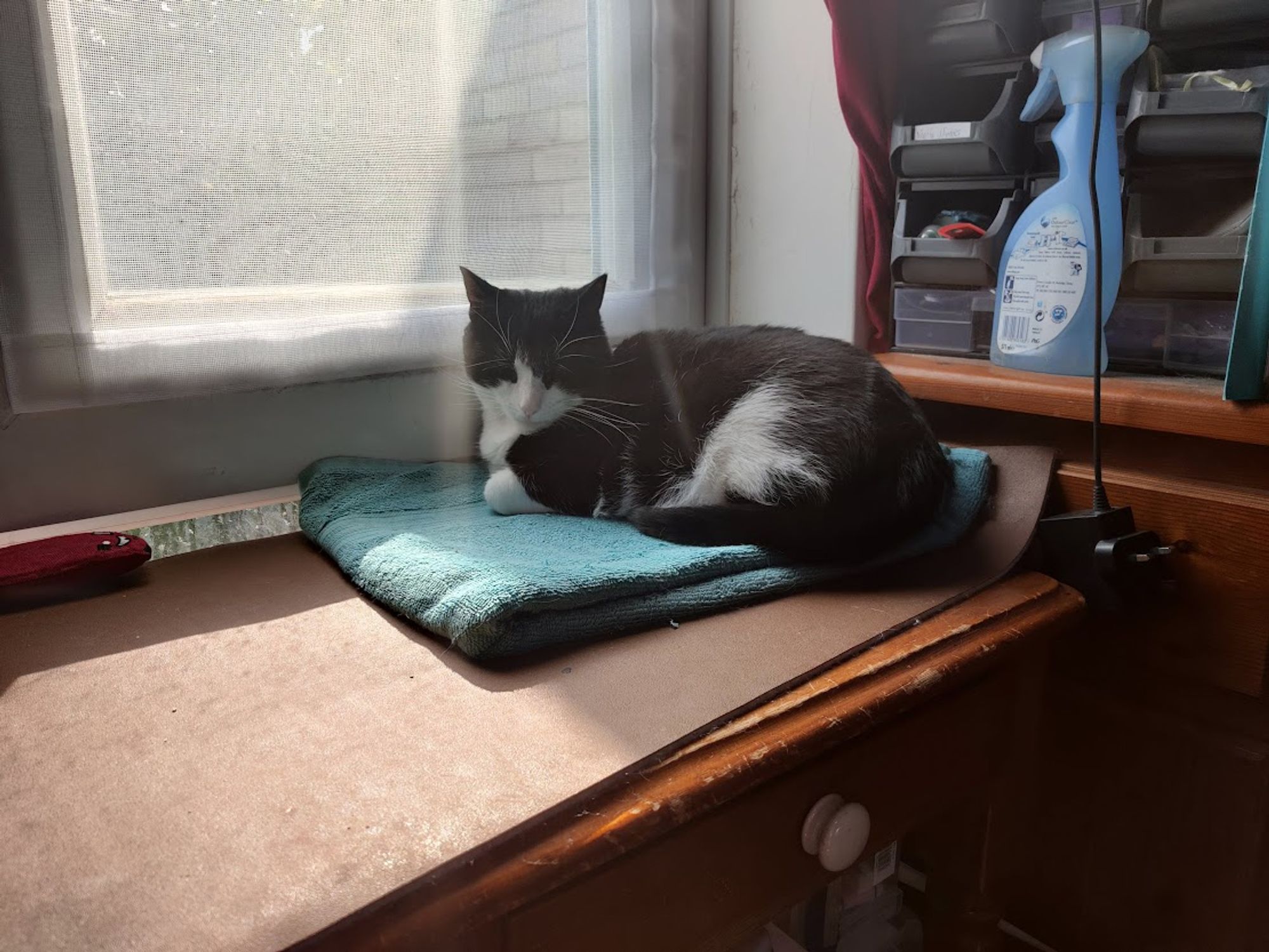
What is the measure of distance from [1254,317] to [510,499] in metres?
0.67

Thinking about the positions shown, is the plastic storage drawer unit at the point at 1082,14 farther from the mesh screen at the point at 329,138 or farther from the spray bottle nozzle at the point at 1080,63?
the mesh screen at the point at 329,138

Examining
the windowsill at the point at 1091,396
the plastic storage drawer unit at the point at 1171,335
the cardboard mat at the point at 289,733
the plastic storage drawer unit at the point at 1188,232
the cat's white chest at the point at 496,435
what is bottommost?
the cardboard mat at the point at 289,733

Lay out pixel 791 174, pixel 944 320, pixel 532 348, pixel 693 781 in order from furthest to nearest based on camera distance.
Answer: pixel 791 174
pixel 944 320
pixel 532 348
pixel 693 781

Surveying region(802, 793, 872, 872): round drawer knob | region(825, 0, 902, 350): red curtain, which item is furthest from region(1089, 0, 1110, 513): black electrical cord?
region(802, 793, 872, 872): round drawer knob

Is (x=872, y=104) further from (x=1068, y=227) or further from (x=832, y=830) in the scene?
(x=832, y=830)

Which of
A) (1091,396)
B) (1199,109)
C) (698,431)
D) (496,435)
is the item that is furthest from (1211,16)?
(496,435)

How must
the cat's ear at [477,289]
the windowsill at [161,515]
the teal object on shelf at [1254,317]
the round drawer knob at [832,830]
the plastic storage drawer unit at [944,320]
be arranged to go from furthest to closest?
the plastic storage drawer unit at [944,320] < the cat's ear at [477,289] < the windowsill at [161,515] < the teal object on shelf at [1254,317] < the round drawer knob at [832,830]

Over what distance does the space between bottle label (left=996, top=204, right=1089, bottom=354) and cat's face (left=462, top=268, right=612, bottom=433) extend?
1.42ft

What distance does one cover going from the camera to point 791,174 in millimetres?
1159

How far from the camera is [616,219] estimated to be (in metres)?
1.15

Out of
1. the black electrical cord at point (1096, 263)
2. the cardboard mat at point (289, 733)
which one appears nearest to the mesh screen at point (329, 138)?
the cardboard mat at point (289, 733)

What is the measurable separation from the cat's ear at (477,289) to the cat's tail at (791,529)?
12.3 inches

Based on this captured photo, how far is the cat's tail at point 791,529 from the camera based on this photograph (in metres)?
0.75

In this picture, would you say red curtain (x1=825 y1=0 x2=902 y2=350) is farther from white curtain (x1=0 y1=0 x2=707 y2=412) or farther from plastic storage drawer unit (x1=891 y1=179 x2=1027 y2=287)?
white curtain (x1=0 y1=0 x2=707 y2=412)
